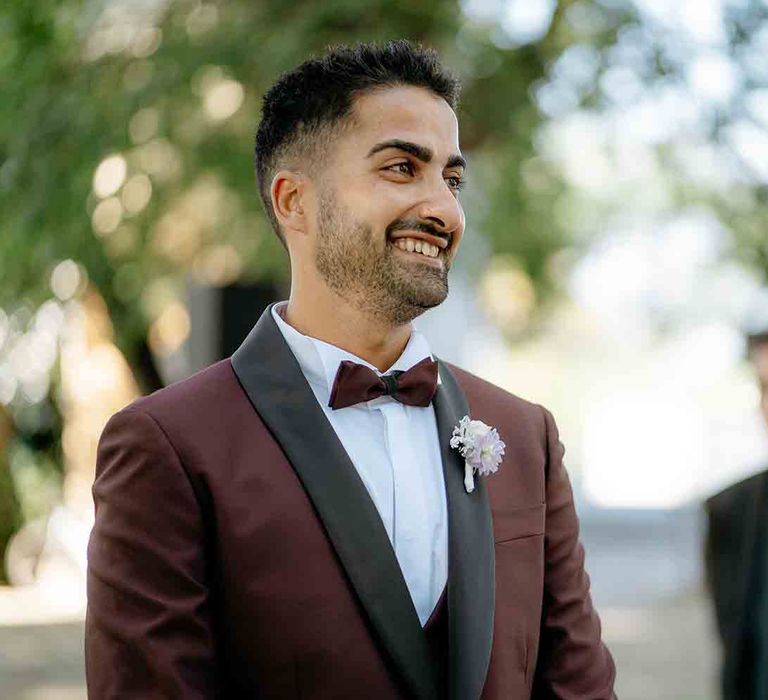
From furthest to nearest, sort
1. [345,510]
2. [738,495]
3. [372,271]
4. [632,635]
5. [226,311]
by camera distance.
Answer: [632,635] → [226,311] → [738,495] → [372,271] → [345,510]

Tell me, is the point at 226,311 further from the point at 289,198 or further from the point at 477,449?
the point at 477,449

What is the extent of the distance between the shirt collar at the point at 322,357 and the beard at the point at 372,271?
0.31 feet

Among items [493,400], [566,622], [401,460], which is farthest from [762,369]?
[401,460]

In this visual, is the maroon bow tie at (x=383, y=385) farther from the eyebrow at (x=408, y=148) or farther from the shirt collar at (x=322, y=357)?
the eyebrow at (x=408, y=148)

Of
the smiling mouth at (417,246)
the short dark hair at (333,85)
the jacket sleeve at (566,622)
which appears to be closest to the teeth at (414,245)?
the smiling mouth at (417,246)

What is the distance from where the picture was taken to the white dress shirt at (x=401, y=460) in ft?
7.22

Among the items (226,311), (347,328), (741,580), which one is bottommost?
(741,580)

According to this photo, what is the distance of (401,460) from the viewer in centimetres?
226

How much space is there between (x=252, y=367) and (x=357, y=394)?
19 cm

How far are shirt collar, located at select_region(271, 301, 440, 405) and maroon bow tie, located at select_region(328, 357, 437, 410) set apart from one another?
0.08 feet

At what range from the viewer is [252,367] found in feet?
Result: 7.50

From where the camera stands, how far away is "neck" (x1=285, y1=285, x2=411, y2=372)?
90.2 inches

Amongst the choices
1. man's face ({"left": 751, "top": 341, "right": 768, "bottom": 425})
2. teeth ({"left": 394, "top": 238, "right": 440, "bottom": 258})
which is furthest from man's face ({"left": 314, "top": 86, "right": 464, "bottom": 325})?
man's face ({"left": 751, "top": 341, "right": 768, "bottom": 425})

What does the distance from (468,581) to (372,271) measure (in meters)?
0.53
